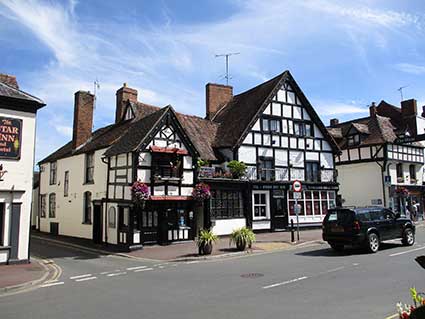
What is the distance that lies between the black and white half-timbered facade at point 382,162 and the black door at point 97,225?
77.1 feet

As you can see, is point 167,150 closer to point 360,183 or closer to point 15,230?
point 15,230

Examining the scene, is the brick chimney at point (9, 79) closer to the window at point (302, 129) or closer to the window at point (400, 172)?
the window at point (302, 129)

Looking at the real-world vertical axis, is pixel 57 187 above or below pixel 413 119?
below

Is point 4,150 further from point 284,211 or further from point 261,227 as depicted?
point 284,211

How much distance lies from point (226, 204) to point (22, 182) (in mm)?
11803

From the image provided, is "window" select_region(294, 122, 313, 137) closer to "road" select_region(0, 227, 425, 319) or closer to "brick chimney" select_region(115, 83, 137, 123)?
"brick chimney" select_region(115, 83, 137, 123)

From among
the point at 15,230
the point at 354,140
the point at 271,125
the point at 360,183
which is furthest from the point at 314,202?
the point at 15,230

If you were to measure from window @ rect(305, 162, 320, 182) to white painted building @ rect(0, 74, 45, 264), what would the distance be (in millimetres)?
18936

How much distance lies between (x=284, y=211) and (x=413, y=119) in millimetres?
19705

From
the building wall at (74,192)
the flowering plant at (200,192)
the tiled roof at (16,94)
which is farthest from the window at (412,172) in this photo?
the tiled roof at (16,94)

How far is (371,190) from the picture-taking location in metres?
33.9

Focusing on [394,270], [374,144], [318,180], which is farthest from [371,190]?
[394,270]

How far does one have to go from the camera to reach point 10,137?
48.6 ft

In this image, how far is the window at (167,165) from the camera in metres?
19.6
